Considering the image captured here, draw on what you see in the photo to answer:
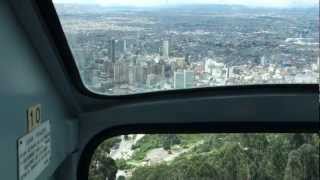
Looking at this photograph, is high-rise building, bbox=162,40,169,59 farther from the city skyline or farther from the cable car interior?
the city skyline

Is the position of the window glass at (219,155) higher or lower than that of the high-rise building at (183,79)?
lower

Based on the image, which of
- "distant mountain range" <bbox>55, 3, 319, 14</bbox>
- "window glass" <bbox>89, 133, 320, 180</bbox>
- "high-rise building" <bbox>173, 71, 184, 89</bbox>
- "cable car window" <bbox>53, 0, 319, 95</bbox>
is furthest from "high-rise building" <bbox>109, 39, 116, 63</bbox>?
"window glass" <bbox>89, 133, 320, 180</bbox>

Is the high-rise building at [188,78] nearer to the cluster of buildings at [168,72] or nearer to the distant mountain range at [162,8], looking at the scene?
the cluster of buildings at [168,72]

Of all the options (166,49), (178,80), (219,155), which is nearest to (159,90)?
(178,80)

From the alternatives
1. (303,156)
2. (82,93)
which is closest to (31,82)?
(82,93)

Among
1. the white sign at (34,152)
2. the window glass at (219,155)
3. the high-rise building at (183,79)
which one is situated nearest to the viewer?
the white sign at (34,152)

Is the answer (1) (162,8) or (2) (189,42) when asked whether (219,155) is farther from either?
(1) (162,8)

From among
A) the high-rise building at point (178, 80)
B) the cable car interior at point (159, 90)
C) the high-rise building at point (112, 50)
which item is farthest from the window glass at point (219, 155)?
the high-rise building at point (112, 50)

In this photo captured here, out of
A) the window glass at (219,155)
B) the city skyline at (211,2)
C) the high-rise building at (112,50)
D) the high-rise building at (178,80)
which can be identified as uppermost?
the city skyline at (211,2)
